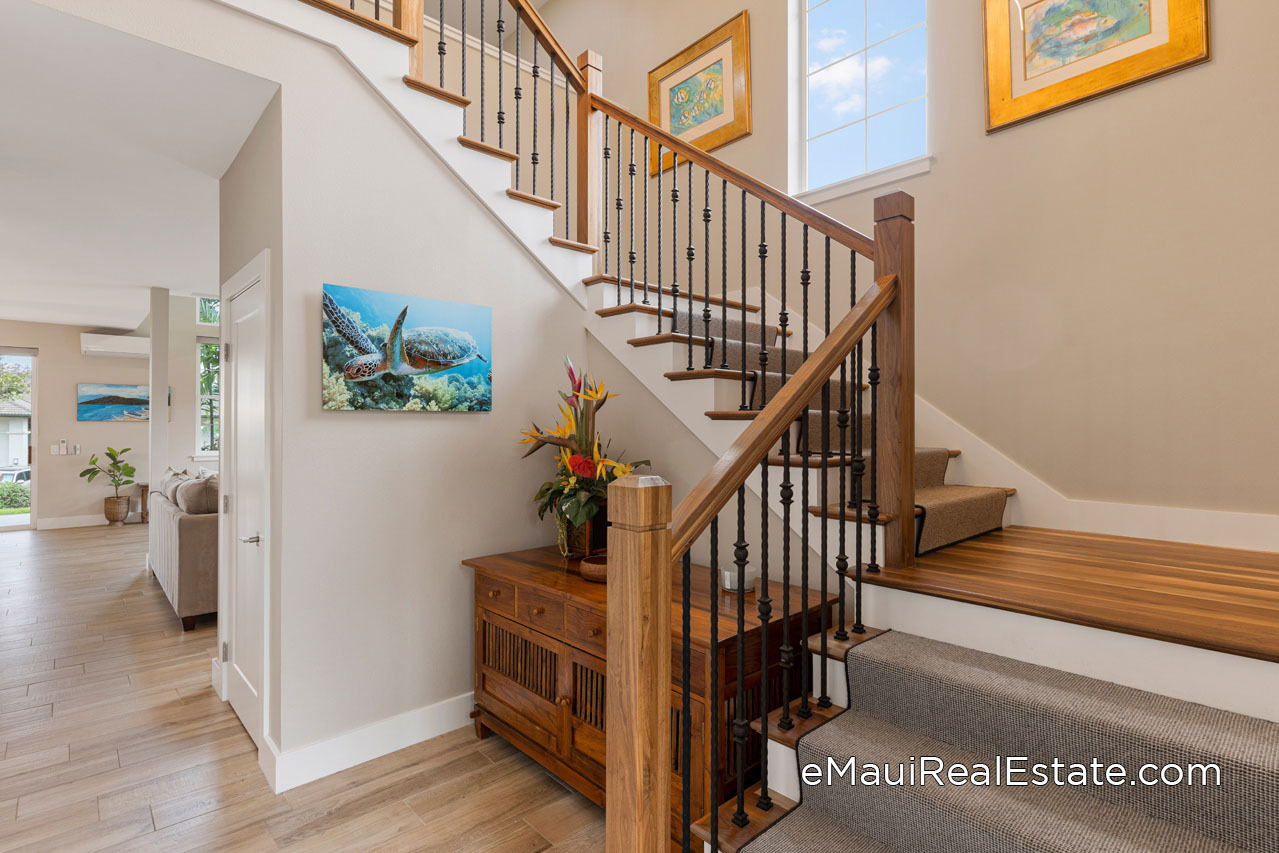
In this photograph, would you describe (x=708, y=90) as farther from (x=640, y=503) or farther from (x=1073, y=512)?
(x=640, y=503)

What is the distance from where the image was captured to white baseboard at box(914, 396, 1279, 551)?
2.31 metres

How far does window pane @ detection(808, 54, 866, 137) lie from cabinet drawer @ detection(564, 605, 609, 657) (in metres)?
3.04

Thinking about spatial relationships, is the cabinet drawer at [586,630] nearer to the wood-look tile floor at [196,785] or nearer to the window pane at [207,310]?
the wood-look tile floor at [196,785]

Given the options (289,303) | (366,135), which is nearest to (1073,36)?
(366,135)

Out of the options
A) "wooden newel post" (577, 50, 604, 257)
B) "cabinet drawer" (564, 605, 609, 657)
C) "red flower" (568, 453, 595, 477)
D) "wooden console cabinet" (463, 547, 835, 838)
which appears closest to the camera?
"wooden console cabinet" (463, 547, 835, 838)

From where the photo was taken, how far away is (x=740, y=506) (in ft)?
4.84

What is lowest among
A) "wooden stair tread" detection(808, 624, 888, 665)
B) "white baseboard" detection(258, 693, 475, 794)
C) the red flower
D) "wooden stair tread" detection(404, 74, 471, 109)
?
"white baseboard" detection(258, 693, 475, 794)

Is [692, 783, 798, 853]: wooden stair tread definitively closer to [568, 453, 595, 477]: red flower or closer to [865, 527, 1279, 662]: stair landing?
[865, 527, 1279, 662]: stair landing

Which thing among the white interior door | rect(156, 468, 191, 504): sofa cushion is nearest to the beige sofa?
rect(156, 468, 191, 504): sofa cushion

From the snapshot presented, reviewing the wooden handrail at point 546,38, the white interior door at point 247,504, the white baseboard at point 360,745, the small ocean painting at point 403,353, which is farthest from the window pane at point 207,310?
the white baseboard at point 360,745

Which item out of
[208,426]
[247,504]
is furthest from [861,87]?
[208,426]

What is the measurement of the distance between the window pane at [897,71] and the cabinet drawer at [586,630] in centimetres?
304

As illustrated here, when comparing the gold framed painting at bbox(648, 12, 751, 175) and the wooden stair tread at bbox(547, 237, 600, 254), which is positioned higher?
the gold framed painting at bbox(648, 12, 751, 175)

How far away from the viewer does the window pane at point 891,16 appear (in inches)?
128
